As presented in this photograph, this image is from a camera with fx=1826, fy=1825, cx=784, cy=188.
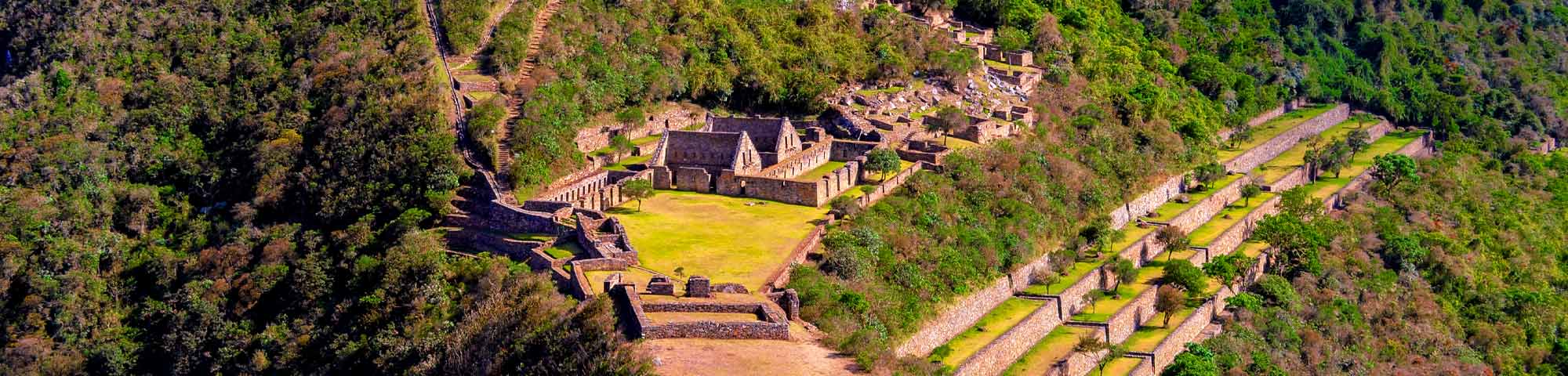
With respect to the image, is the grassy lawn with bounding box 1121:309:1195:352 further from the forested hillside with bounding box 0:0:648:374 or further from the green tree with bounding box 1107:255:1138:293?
the forested hillside with bounding box 0:0:648:374

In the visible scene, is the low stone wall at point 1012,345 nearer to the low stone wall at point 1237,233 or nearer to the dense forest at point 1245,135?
the dense forest at point 1245,135

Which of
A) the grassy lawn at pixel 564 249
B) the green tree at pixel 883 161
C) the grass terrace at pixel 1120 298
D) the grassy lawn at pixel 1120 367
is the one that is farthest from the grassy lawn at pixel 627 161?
the grassy lawn at pixel 1120 367

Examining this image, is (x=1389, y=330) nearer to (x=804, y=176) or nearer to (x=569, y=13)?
(x=804, y=176)

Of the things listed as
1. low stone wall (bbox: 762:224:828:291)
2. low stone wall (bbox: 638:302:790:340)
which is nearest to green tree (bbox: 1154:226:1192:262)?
low stone wall (bbox: 762:224:828:291)

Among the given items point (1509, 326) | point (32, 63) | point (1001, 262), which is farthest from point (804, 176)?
point (32, 63)

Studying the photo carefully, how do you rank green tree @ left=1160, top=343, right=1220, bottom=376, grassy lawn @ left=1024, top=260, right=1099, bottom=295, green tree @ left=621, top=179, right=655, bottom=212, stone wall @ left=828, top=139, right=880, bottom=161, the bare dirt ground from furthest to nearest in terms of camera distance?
stone wall @ left=828, top=139, right=880, bottom=161 < grassy lawn @ left=1024, top=260, right=1099, bottom=295 < green tree @ left=621, top=179, right=655, bottom=212 < green tree @ left=1160, top=343, right=1220, bottom=376 < the bare dirt ground

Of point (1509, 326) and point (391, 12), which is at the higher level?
point (391, 12)

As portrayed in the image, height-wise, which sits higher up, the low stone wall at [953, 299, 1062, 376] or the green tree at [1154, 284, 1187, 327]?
the low stone wall at [953, 299, 1062, 376]
